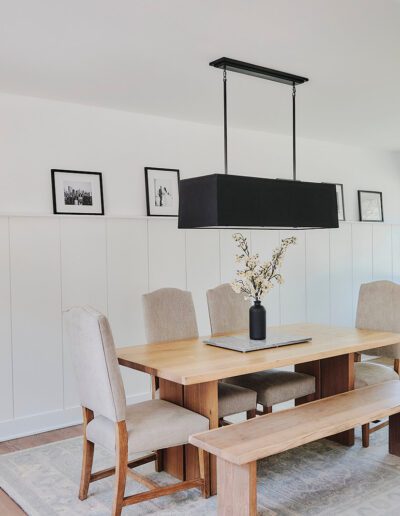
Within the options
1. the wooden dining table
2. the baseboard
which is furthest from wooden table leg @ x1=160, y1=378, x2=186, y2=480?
the baseboard

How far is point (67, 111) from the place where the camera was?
4184 millimetres

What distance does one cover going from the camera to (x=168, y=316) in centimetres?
371

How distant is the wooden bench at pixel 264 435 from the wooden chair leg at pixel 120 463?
32 cm

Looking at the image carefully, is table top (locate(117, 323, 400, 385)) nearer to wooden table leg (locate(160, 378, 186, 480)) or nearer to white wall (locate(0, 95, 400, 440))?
wooden table leg (locate(160, 378, 186, 480))

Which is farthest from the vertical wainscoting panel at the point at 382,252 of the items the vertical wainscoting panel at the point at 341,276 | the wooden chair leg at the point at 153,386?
the wooden chair leg at the point at 153,386

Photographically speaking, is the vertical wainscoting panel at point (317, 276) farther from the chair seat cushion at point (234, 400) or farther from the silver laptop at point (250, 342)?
the chair seat cushion at point (234, 400)

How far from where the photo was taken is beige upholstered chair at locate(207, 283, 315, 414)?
3402 millimetres

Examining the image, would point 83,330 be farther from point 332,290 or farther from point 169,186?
point 332,290

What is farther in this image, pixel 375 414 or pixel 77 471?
pixel 77 471

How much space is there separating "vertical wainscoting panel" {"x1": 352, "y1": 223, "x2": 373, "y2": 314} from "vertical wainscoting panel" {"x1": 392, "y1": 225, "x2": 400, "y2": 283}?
1.47ft

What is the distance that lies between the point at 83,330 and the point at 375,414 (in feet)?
5.24

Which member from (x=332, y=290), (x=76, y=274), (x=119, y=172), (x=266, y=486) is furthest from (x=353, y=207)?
(x=266, y=486)

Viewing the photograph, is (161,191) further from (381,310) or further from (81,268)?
(381,310)

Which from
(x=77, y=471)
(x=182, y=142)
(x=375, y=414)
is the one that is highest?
(x=182, y=142)
